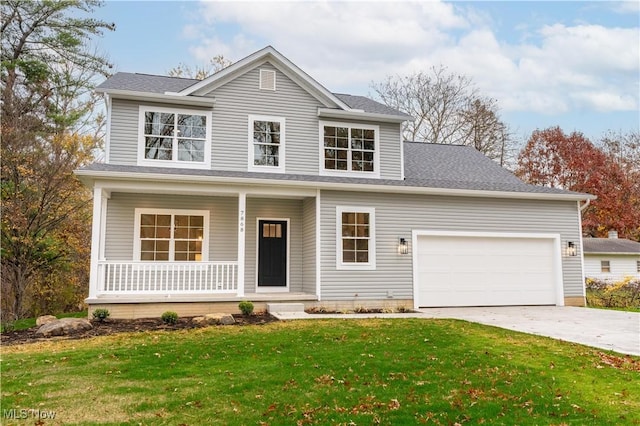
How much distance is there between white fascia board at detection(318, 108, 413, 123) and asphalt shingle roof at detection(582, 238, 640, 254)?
56.1 ft

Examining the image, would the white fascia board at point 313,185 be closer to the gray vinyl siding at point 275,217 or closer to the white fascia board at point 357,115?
the gray vinyl siding at point 275,217

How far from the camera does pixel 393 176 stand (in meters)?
13.1

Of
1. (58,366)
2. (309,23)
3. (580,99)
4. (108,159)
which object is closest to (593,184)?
(580,99)

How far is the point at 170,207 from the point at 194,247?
121 cm

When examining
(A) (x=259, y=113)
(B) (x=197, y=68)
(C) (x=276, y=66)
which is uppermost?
(B) (x=197, y=68)

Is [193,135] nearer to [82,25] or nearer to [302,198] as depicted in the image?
[302,198]

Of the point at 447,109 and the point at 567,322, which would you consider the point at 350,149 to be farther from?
the point at 447,109

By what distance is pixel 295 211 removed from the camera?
508 inches

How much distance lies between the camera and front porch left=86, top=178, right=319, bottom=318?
10.4 meters

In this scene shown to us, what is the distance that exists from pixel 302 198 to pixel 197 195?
2785 mm

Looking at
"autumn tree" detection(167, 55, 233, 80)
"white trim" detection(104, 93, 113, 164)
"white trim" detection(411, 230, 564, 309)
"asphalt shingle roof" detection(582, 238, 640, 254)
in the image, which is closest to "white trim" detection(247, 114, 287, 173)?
"white trim" detection(104, 93, 113, 164)

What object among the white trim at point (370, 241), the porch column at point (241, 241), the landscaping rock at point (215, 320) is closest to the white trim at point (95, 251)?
the landscaping rock at point (215, 320)

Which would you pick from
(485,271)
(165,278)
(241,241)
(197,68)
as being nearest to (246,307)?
(241,241)

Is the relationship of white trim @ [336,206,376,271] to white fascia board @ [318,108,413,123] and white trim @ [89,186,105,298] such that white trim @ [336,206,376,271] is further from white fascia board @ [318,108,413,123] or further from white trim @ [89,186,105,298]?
white trim @ [89,186,105,298]
